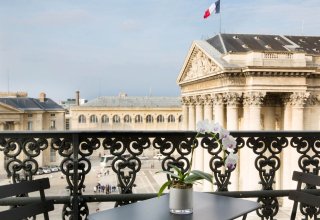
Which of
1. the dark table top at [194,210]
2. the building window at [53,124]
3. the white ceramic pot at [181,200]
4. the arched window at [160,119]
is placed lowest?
the building window at [53,124]

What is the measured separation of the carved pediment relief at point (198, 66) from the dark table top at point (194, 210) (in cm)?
2887

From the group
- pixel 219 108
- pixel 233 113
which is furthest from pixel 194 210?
pixel 219 108


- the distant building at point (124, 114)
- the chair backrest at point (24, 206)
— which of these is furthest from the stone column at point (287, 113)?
the distant building at point (124, 114)

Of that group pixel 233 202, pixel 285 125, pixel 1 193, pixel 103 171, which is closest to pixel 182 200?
pixel 233 202

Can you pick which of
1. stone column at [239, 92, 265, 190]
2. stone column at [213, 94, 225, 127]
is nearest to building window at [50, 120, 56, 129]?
stone column at [213, 94, 225, 127]

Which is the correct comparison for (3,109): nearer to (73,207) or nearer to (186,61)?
(186,61)

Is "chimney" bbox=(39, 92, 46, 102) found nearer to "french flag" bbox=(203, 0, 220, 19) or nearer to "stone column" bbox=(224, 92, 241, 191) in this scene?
"french flag" bbox=(203, 0, 220, 19)

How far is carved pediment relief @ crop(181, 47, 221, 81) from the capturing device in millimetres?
34906

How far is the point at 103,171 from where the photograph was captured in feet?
183

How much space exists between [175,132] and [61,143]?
50.4 inches

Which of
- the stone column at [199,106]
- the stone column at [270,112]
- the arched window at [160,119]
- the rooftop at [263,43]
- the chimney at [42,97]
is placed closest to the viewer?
the stone column at [270,112]

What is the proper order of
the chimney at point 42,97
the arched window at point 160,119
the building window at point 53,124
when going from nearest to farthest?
the building window at point 53,124
the chimney at point 42,97
the arched window at point 160,119

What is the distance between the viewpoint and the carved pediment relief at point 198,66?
34906mm

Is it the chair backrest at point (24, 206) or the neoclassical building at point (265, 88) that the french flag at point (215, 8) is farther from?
the chair backrest at point (24, 206)
